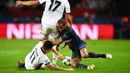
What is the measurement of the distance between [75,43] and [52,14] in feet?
4.72

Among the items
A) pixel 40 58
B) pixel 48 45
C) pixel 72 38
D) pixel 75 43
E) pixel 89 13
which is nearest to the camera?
pixel 48 45

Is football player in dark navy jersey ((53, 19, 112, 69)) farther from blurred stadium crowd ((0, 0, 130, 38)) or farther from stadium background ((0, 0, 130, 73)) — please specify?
blurred stadium crowd ((0, 0, 130, 38))

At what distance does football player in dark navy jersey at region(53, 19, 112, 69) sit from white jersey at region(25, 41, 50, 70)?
0.58 m

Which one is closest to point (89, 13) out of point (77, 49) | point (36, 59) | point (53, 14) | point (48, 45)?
point (53, 14)

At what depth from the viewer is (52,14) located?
14484mm

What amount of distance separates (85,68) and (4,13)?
22.3 m

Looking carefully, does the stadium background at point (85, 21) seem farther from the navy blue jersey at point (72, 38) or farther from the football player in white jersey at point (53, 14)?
the navy blue jersey at point (72, 38)

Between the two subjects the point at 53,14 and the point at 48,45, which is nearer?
the point at 48,45

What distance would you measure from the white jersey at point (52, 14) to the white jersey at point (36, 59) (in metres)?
1.77

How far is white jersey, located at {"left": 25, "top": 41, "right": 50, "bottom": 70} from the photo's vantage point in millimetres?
12398

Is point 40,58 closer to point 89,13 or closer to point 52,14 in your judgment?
point 52,14

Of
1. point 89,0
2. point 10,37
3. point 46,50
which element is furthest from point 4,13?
point 46,50

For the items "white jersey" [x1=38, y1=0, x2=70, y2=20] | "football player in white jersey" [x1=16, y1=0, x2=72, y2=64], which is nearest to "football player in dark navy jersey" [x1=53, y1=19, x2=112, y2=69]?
"football player in white jersey" [x1=16, y1=0, x2=72, y2=64]

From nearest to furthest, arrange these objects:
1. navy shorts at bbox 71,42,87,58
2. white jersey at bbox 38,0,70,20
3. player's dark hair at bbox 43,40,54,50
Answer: player's dark hair at bbox 43,40,54,50 → navy shorts at bbox 71,42,87,58 → white jersey at bbox 38,0,70,20
